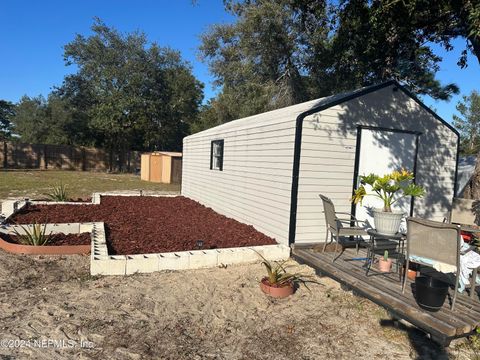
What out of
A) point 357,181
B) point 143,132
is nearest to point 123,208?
point 357,181

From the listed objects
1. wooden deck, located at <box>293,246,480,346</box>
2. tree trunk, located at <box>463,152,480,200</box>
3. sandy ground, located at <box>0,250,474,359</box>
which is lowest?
sandy ground, located at <box>0,250,474,359</box>

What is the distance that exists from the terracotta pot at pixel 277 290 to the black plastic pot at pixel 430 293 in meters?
1.49

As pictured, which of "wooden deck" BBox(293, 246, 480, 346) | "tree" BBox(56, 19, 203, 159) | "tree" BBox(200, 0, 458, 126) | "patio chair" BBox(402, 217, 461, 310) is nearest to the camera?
"wooden deck" BBox(293, 246, 480, 346)

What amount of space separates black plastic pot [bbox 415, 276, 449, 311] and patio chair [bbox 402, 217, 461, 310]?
5.4 inches

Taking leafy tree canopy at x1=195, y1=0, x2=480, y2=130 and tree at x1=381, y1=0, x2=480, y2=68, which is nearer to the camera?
tree at x1=381, y1=0, x2=480, y2=68

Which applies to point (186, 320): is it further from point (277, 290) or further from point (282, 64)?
point (282, 64)

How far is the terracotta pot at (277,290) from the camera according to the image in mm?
4348

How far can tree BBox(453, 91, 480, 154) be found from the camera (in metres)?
42.2

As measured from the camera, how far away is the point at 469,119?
43.3 meters

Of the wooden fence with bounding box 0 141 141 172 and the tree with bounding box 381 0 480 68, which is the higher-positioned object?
the tree with bounding box 381 0 480 68

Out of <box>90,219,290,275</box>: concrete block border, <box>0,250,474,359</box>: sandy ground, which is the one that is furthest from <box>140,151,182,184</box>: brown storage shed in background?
<box>0,250,474,359</box>: sandy ground

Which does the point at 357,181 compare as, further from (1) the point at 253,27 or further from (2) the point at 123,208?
(1) the point at 253,27

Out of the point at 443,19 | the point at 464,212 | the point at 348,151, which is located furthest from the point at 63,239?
the point at 443,19

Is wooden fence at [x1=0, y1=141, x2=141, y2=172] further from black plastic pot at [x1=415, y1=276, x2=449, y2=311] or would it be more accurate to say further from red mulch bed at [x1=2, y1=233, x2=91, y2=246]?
black plastic pot at [x1=415, y1=276, x2=449, y2=311]
